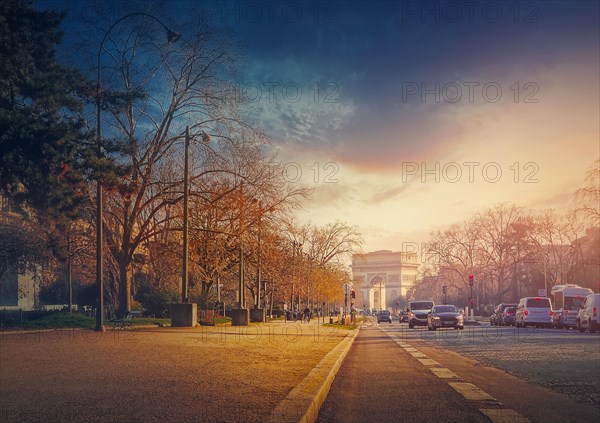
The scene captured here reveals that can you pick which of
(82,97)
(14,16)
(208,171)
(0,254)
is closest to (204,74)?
(208,171)

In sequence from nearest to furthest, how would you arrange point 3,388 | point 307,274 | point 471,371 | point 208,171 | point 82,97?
point 3,388
point 471,371
point 82,97
point 208,171
point 307,274

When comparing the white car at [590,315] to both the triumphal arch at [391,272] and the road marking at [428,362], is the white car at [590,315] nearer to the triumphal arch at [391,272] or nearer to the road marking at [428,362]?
the road marking at [428,362]

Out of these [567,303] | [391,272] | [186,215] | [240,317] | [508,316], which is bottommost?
[508,316]

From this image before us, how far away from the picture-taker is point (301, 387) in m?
8.91

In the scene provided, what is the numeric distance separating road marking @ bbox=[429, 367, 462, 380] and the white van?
32.6 m

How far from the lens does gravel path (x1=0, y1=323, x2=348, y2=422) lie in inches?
267

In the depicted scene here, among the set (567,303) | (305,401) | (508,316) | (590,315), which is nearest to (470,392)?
(305,401)

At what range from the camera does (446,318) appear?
132ft

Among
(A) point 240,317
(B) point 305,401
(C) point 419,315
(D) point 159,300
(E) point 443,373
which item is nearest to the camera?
(B) point 305,401

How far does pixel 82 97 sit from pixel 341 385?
1562 centimetres

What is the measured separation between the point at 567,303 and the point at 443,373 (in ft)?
132

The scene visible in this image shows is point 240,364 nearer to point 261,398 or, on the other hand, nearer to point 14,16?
point 261,398

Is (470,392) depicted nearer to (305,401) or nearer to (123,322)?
(305,401)

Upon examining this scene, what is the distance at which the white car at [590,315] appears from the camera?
1405 inches
